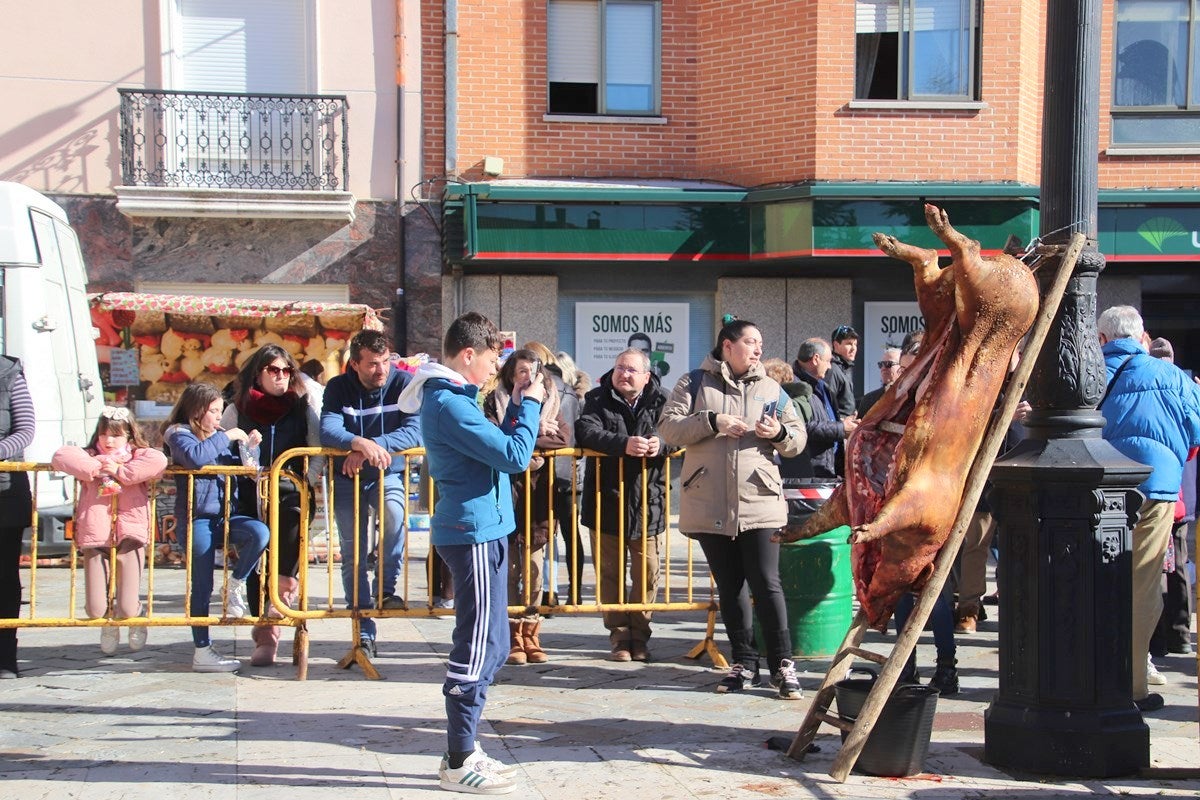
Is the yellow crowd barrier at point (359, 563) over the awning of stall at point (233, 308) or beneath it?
beneath

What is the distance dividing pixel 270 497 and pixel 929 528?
12.6 ft

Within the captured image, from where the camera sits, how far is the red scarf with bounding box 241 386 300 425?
25.1ft

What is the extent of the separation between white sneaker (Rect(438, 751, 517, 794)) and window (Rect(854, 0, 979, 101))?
1142cm

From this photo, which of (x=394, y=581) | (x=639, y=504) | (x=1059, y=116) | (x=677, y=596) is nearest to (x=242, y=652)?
(x=394, y=581)

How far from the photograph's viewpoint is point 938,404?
4883 millimetres

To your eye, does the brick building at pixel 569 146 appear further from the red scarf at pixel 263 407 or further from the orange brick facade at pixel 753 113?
the red scarf at pixel 263 407

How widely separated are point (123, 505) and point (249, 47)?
30.7 ft

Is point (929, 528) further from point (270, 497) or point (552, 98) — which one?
point (552, 98)

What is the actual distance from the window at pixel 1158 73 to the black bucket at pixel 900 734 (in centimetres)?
1203

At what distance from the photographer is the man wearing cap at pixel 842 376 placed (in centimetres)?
950

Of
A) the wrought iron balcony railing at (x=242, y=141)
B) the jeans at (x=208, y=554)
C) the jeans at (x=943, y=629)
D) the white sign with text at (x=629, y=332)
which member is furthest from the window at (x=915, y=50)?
the jeans at (x=208, y=554)

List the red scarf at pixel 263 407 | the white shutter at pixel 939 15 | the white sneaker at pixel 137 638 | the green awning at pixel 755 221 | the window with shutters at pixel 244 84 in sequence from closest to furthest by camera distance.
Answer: the red scarf at pixel 263 407
the white sneaker at pixel 137 638
the green awning at pixel 755 221
the white shutter at pixel 939 15
the window with shutters at pixel 244 84

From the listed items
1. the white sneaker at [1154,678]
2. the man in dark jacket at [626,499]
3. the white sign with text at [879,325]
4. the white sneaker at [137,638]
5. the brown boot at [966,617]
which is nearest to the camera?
the white sneaker at [1154,678]

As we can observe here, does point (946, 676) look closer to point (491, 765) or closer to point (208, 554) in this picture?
point (491, 765)
